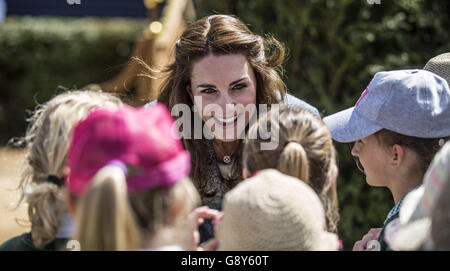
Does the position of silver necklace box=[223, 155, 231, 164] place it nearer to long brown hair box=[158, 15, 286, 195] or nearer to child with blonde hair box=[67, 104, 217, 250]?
long brown hair box=[158, 15, 286, 195]

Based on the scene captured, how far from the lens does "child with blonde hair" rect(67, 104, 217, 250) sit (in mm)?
1430

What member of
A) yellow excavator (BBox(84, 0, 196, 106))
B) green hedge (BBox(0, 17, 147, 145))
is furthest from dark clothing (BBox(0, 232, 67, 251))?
green hedge (BBox(0, 17, 147, 145))

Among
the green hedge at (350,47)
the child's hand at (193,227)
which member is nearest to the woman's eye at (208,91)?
the child's hand at (193,227)

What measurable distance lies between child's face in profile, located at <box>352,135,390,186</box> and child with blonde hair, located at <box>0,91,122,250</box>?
1147 mm

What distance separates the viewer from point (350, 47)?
388 centimetres

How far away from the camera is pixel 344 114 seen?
2500mm

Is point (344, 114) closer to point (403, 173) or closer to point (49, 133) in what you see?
point (403, 173)

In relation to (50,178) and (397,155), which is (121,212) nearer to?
(50,178)

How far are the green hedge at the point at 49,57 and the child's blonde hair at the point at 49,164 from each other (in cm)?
756

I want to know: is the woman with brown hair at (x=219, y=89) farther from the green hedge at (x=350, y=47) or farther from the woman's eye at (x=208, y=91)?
the green hedge at (x=350, y=47)

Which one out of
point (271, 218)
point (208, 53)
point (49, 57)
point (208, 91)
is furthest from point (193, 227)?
point (49, 57)

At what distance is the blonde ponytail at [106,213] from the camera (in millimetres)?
1418
